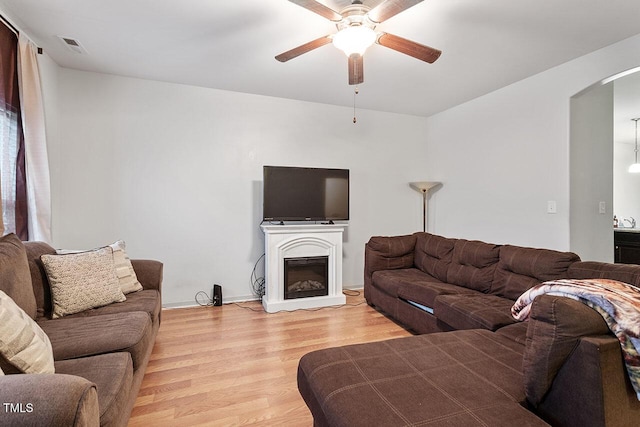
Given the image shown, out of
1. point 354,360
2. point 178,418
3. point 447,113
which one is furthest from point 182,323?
point 447,113

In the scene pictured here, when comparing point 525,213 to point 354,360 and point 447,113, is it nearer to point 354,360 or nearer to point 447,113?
point 447,113

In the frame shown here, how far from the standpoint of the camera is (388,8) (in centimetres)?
175

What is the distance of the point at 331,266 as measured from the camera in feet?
12.4

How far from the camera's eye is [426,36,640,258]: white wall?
115 inches

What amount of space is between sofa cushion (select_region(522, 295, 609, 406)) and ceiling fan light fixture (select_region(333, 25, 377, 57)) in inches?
67.7

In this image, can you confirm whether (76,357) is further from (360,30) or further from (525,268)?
(525,268)

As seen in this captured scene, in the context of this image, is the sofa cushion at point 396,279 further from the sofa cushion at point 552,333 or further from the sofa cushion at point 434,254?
the sofa cushion at point 552,333

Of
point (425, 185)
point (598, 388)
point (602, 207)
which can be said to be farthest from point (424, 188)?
point (598, 388)

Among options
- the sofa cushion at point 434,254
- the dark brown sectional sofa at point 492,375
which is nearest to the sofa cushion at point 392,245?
the sofa cushion at point 434,254

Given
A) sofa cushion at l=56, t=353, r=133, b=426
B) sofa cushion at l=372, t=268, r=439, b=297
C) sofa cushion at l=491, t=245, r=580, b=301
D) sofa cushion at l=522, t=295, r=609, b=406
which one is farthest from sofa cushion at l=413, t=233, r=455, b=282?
sofa cushion at l=56, t=353, r=133, b=426

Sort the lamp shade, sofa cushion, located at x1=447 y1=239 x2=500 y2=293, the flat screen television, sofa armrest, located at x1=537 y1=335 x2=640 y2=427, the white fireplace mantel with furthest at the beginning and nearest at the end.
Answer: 1. the lamp shade
2. the flat screen television
3. the white fireplace mantel
4. sofa cushion, located at x1=447 y1=239 x2=500 y2=293
5. sofa armrest, located at x1=537 y1=335 x2=640 y2=427

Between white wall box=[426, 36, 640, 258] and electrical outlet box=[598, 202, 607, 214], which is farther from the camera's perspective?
electrical outlet box=[598, 202, 607, 214]

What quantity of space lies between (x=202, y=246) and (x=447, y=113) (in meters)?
3.82

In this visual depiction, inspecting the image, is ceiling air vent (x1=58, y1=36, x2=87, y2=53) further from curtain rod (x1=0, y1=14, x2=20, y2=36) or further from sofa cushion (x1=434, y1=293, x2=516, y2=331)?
sofa cushion (x1=434, y1=293, x2=516, y2=331)
